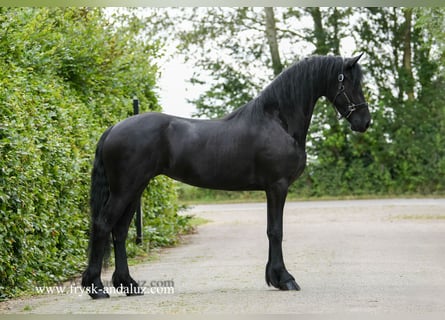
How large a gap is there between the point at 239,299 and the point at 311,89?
2.13 m

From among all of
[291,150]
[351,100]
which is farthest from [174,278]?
[351,100]

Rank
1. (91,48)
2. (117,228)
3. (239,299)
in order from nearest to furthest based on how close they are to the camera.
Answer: (239,299) < (117,228) < (91,48)

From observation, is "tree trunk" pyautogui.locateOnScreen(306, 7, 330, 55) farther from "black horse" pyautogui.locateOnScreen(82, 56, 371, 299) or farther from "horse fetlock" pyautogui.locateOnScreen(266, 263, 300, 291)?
"horse fetlock" pyautogui.locateOnScreen(266, 263, 300, 291)

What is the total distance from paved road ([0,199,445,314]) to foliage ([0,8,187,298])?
52 cm

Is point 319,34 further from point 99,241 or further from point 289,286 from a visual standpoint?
point 99,241

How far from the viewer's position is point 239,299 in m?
6.82

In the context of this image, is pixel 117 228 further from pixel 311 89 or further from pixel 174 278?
pixel 311 89

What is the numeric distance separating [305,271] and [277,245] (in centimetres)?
179

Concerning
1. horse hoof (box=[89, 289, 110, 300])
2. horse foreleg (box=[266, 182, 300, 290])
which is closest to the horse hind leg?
horse hoof (box=[89, 289, 110, 300])

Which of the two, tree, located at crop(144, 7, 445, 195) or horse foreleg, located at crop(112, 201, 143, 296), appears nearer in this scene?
horse foreleg, located at crop(112, 201, 143, 296)

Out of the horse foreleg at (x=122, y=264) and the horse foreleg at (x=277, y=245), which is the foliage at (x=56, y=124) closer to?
the horse foreleg at (x=122, y=264)

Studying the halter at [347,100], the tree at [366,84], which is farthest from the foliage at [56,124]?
the tree at [366,84]

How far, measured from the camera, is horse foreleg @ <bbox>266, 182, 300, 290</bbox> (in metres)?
7.29

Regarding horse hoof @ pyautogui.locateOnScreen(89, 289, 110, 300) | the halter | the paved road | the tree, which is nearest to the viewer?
the paved road
